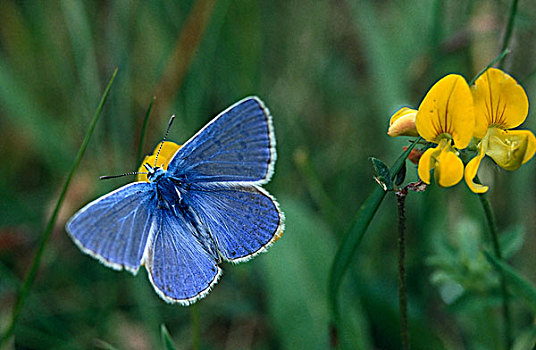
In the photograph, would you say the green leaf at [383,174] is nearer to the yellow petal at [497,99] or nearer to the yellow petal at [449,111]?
the yellow petal at [449,111]

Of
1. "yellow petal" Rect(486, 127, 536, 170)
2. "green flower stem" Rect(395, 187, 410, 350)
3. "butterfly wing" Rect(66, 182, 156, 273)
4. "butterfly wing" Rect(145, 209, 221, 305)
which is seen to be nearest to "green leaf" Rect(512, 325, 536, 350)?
"green flower stem" Rect(395, 187, 410, 350)

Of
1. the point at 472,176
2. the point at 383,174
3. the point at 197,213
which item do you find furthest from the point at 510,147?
the point at 197,213

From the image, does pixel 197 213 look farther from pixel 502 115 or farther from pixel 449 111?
pixel 502 115

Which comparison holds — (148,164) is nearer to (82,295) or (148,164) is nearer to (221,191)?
(221,191)

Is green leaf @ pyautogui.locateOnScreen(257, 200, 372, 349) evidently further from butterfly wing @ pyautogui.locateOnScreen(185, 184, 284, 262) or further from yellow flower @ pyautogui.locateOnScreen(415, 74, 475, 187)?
yellow flower @ pyautogui.locateOnScreen(415, 74, 475, 187)

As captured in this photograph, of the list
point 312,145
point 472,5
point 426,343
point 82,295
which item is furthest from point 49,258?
point 472,5

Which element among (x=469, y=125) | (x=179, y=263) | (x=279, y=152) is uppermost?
(x=469, y=125)

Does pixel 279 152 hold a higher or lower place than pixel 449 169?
lower
